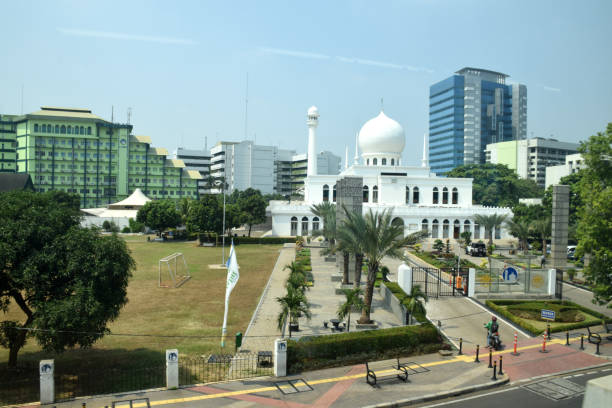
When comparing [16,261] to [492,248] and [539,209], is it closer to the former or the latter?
[492,248]

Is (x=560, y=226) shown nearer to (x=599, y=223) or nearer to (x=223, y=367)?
(x=599, y=223)

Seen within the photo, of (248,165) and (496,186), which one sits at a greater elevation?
(248,165)

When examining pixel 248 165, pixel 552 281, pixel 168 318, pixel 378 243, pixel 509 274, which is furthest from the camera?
pixel 248 165

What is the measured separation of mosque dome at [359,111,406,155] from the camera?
69562mm

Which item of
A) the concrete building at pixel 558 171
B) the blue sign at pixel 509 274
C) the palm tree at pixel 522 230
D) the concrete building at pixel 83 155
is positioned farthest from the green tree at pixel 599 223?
the concrete building at pixel 83 155

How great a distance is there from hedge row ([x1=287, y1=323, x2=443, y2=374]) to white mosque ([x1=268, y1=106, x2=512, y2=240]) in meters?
40.8

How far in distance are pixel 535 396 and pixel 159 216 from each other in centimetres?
5244

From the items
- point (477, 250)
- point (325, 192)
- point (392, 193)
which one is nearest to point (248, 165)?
point (325, 192)

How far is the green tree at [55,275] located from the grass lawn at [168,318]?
104 inches

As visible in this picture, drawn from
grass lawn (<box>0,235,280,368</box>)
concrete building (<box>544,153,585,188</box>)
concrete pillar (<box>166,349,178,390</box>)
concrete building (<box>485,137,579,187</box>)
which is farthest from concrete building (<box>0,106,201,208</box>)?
concrete building (<box>485,137,579,187</box>)

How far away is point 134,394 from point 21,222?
22.5 feet

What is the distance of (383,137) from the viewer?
69.4 meters

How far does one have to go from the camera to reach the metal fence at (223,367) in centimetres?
1508

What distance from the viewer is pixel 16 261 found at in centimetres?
1423
